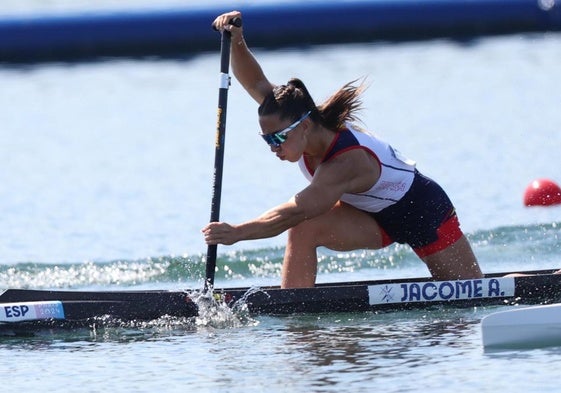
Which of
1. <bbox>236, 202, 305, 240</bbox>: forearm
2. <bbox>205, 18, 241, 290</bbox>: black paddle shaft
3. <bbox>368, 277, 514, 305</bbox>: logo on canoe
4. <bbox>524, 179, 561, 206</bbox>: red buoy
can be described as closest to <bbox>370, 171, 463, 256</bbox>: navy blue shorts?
<bbox>368, 277, 514, 305</bbox>: logo on canoe

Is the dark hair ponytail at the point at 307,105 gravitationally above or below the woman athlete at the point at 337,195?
above

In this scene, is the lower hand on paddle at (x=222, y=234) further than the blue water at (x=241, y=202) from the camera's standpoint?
Yes

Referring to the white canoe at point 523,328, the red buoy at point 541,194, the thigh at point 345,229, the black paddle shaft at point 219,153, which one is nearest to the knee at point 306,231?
the thigh at point 345,229

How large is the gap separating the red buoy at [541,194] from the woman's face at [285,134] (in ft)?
16.5

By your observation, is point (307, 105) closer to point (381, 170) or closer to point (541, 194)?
point (381, 170)

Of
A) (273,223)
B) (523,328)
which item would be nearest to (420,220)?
(273,223)

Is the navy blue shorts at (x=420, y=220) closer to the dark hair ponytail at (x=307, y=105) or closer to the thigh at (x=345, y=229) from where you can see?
the thigh at (x=345, y=229)

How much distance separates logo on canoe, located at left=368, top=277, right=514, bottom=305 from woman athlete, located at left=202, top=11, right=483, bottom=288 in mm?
144

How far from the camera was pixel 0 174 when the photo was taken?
52.2ft

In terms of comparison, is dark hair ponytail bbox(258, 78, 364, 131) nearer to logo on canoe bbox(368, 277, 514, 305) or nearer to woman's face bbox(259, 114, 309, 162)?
woman's face bbox(259, 114, 309, 162)

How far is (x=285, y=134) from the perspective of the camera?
25.5 ft

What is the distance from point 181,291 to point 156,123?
10.8 meters

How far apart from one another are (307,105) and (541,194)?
16.6 ft

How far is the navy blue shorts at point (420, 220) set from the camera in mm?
8281
